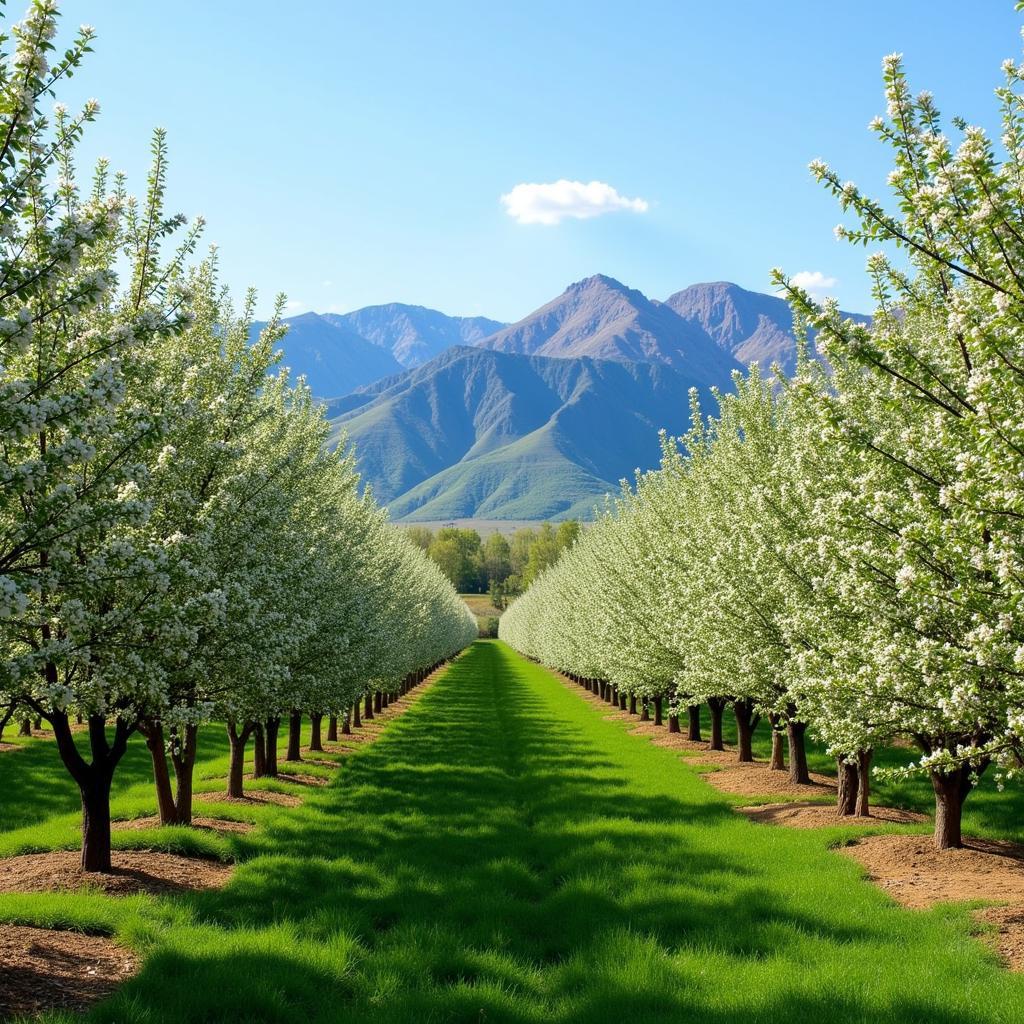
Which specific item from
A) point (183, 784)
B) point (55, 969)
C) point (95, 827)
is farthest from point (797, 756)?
point (55, 969)

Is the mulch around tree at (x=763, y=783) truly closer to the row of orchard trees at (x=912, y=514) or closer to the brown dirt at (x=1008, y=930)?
the row of orchard trees at (x=912, y=514)

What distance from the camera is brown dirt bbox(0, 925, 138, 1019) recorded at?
873cm

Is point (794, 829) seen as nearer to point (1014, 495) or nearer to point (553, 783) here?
point (553, 783)

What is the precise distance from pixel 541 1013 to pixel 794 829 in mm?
10509

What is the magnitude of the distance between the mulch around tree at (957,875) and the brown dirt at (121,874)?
456 inches

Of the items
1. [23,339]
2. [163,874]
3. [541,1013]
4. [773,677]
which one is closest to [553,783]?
[773,677]

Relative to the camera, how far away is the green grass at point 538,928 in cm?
902

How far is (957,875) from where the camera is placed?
45.6 ft

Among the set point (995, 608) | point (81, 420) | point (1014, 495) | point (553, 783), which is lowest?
point (553, 783)

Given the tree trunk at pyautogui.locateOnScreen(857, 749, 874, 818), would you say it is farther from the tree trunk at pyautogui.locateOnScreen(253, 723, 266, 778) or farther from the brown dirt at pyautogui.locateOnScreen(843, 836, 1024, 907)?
the tree trunk at pyautogui.locateOnScreen(253, 723, 266, 778)

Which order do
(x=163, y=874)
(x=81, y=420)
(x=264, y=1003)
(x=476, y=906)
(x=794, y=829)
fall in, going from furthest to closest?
1. (x=794, y=829)
2. (x=163, y=874)
3. (x=476, y=906)
4. (x=81, y=420)
5. (x=264, y=1003)

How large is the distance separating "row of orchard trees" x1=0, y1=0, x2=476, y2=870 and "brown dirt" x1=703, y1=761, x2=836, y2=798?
12.1 meters

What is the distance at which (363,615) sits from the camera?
2914 cm

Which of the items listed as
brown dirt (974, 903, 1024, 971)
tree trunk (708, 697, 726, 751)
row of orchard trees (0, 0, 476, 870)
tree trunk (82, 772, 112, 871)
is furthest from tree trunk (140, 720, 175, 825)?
tree trunk (708, 697, 726, 751)
